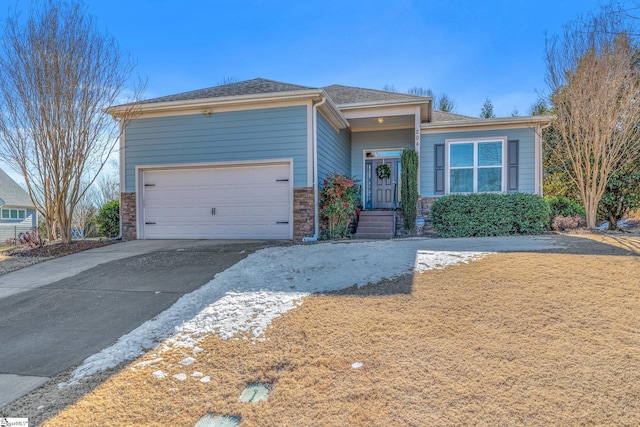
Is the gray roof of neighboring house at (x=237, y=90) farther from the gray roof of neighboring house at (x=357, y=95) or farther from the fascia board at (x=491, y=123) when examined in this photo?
the fascia board at (x=491, y=123)

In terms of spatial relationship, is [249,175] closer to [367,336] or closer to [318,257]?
[318,257]

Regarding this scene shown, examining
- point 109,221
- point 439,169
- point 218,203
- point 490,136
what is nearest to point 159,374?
point 218,203

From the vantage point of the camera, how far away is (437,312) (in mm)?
3477

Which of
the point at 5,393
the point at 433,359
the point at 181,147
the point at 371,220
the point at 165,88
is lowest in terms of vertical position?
the point at 5,393

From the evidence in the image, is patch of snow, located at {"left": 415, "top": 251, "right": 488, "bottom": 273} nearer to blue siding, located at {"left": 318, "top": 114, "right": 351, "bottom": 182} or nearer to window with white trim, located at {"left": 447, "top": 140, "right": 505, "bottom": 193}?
blue siding, located at {"left": 318, "top": 114, "right": 351, "bottom": 182}

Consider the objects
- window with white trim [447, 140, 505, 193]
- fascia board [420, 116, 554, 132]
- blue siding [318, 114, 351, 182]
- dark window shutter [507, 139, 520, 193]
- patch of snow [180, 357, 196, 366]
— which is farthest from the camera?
window with white trim [447, 140, 505, 193]

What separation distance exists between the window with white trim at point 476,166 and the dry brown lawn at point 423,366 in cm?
716

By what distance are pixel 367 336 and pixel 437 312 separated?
831 mm

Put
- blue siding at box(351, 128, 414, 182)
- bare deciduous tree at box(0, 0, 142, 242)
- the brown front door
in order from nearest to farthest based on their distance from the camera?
bare deciduous tree at box(0, 0, 142, 242)
blue siding at box(351, 128, 414, 182)
the brown front door

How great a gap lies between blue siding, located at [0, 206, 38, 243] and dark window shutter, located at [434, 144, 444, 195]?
22408mm

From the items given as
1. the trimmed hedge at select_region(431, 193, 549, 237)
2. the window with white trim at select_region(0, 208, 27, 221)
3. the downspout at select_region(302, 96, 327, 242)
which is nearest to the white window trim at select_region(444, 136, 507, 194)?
the trimmed hedge at select_region(431, 193, 549, 237)

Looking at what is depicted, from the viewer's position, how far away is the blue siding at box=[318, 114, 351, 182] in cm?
924

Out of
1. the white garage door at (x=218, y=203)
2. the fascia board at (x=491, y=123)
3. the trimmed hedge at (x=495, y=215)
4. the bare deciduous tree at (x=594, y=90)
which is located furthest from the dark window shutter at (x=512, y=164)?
the white garage door at (x=218, y=203)

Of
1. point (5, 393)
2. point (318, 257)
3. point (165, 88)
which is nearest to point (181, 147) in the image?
point (165, 88)
